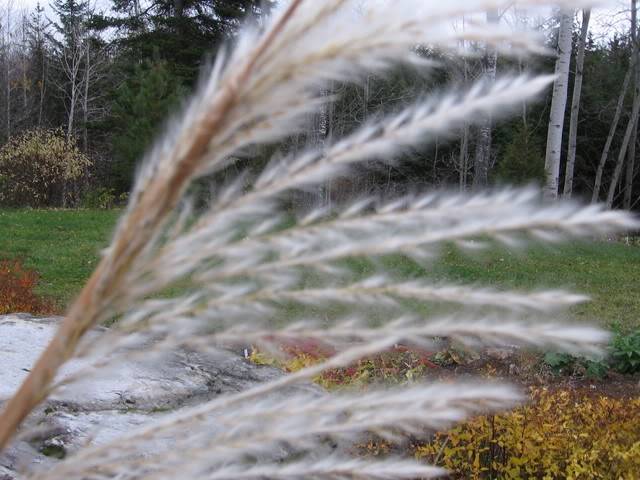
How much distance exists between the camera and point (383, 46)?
1.65ft

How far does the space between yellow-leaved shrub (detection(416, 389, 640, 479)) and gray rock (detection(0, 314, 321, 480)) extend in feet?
3.33

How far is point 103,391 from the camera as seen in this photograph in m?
3.14

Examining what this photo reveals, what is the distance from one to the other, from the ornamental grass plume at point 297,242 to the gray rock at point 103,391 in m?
1.49

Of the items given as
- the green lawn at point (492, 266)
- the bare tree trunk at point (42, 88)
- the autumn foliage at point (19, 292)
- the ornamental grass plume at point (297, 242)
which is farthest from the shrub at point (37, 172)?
the ornamental grass plume at point (297, 242)

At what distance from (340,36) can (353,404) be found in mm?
332

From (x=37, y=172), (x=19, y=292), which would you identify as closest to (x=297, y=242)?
(x=19, y=292)

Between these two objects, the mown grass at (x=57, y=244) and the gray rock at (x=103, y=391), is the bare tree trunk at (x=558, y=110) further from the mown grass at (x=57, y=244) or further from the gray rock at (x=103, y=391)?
the gray rock at (x=103, y=391)

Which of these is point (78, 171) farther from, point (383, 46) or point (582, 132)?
point (383, 46)

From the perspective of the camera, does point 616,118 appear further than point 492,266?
Yes

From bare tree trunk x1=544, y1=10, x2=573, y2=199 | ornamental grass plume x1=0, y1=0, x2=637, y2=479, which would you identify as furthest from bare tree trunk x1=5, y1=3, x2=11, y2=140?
ornamental grass plume x1=0, y1=0, x2=637, y2=479

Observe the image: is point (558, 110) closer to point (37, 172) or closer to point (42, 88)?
point (37, 172)

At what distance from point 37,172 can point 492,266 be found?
43.7 feet

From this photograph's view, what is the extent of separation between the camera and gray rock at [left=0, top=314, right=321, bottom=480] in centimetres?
253

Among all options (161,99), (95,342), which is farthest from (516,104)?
(161,99)
